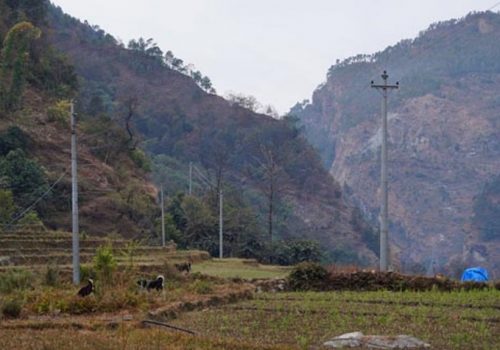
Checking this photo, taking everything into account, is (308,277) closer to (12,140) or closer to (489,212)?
(12,140)

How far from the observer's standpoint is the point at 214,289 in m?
21.4

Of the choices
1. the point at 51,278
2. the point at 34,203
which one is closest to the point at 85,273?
the point at 51,278

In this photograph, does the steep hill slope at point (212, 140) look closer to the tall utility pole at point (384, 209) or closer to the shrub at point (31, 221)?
the shrub at point (31, 221)

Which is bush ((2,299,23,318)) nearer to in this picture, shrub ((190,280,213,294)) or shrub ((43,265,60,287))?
shrub ((190,280,213,294))

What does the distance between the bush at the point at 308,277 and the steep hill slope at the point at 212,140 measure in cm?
4091

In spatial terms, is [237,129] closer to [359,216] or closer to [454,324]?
[359,216]

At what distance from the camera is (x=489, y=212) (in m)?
92.8

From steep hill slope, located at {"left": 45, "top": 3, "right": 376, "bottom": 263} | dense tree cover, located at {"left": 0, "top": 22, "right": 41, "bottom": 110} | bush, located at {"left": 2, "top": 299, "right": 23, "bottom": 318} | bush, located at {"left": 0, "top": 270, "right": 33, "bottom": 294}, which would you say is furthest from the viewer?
steep hill slope, located at {"left": 45, "top": 3, "right": 376, "bottom": 263}

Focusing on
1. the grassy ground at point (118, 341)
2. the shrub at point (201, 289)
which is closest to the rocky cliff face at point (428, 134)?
the shrub at point (201, 289)

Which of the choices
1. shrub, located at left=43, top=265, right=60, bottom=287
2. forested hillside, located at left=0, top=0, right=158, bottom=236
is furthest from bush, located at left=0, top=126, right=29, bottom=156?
shrub, located at left=43, top=265, right=60, bottom=287

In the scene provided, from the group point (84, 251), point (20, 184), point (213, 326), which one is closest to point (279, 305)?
point (213, 326)

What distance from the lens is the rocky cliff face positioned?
102m

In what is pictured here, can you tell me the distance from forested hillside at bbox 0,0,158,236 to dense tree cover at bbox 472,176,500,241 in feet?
158

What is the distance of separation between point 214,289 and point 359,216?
62014 mm
